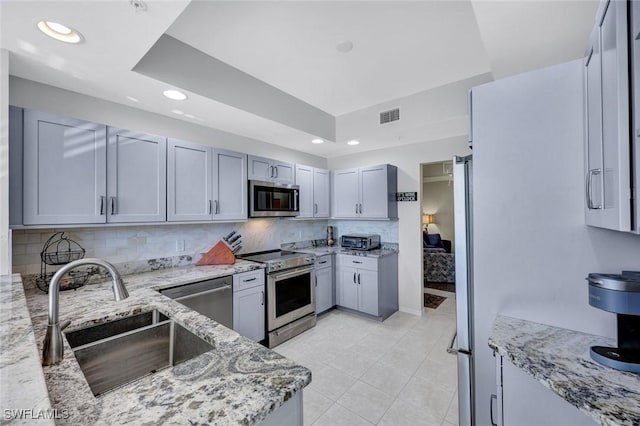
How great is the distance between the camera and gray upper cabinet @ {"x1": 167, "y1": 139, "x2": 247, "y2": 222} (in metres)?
2.54

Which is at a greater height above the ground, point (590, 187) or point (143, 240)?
point (590, 187)

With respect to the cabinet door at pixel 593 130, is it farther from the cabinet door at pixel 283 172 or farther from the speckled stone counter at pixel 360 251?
the cabinet door at pixel 283 172

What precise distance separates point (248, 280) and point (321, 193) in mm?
1998

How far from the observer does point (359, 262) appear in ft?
12.5

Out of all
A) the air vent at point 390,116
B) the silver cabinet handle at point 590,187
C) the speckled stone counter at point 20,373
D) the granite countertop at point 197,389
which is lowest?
the granite countertop at point 197,389

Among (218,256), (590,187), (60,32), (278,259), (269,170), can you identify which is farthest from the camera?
(269,170)

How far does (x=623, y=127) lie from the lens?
878 mm

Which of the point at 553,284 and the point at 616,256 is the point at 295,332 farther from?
the point at 616,256

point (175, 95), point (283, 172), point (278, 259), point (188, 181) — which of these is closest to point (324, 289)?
point (278, 259)

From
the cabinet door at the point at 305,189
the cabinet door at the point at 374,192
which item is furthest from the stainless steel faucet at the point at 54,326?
the cabinet door at the point at 374,192

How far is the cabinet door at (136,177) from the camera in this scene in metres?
2.14

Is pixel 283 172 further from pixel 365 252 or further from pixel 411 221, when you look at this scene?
pixel 411 221

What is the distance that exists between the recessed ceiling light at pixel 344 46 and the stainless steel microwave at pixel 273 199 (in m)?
1.68

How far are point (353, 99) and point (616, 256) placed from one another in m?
2.79
